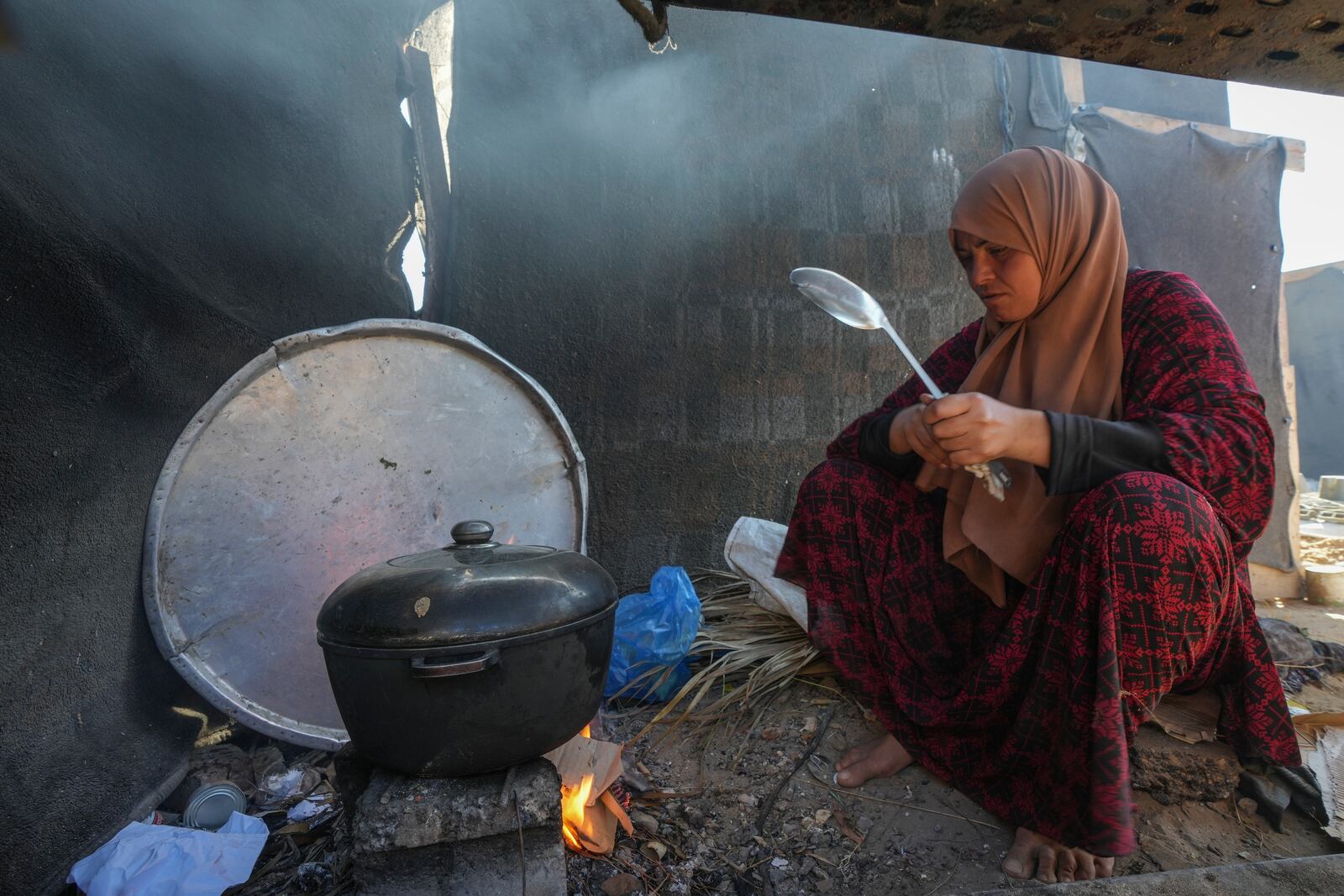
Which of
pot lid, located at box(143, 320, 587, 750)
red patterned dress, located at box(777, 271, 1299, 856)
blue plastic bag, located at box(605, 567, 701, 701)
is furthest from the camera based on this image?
blue plastic bag, located at box(605, 567, 701, 701)

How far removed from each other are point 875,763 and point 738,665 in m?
0.60

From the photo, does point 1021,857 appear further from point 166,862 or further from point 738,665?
point 166,862

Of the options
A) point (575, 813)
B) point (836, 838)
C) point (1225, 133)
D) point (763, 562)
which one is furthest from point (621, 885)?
point (1225, 133)

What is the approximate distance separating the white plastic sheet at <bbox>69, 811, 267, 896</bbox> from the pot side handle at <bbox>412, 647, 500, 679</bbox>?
76 cm

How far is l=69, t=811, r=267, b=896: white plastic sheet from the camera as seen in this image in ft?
4.82

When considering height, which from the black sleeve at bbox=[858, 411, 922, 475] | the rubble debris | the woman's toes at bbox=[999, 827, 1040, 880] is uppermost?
the black sleeve at bbox=[858, 411, 922, 475]

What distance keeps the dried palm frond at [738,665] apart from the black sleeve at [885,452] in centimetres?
66

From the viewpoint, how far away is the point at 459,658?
1.29 metres

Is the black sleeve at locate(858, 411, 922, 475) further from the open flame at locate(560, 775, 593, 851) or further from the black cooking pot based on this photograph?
the open flame at locate(560, 775, 593, 851)

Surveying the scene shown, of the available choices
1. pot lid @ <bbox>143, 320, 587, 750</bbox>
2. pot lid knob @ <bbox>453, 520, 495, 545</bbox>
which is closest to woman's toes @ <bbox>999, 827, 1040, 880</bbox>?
pot lid knob @ <bbox>453, 520, 495, 545</bbox>

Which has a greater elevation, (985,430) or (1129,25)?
(1129,25)

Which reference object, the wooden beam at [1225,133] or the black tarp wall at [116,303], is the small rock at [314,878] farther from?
the wooden beam at [1225,133]

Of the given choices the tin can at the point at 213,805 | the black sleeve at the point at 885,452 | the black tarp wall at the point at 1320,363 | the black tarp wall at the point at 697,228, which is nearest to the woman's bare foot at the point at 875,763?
the black sleeve at the point at 885,452

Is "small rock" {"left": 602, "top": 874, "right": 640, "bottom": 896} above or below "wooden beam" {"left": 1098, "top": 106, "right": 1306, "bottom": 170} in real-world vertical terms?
below
